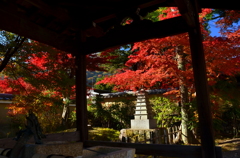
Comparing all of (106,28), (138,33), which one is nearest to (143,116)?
(106,28)

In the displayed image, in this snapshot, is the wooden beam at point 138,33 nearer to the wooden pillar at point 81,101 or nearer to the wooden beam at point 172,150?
→ the wooden pillar at point 81,101

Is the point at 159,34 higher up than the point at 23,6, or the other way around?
the point at 23,6

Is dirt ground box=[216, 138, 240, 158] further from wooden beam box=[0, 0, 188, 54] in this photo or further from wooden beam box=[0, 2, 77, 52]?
wooden beam box=[0, 2, 77, 52]

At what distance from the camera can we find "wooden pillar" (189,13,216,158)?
3.02 meters

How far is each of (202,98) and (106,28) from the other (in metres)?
3.00

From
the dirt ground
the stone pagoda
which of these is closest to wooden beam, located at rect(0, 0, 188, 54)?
the stone pagoda

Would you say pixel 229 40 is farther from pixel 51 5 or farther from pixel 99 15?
pixel 51 5

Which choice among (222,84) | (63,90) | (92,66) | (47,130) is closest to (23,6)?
(63,90)

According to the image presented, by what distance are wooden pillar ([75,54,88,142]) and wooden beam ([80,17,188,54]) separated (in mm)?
308

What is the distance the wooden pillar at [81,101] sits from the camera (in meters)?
4.49

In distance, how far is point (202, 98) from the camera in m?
3.15

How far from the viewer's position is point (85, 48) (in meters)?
4.59

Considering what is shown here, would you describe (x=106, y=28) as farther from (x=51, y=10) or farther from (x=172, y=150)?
(x=172, y=150)

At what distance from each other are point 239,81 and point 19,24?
1145 centimetres
